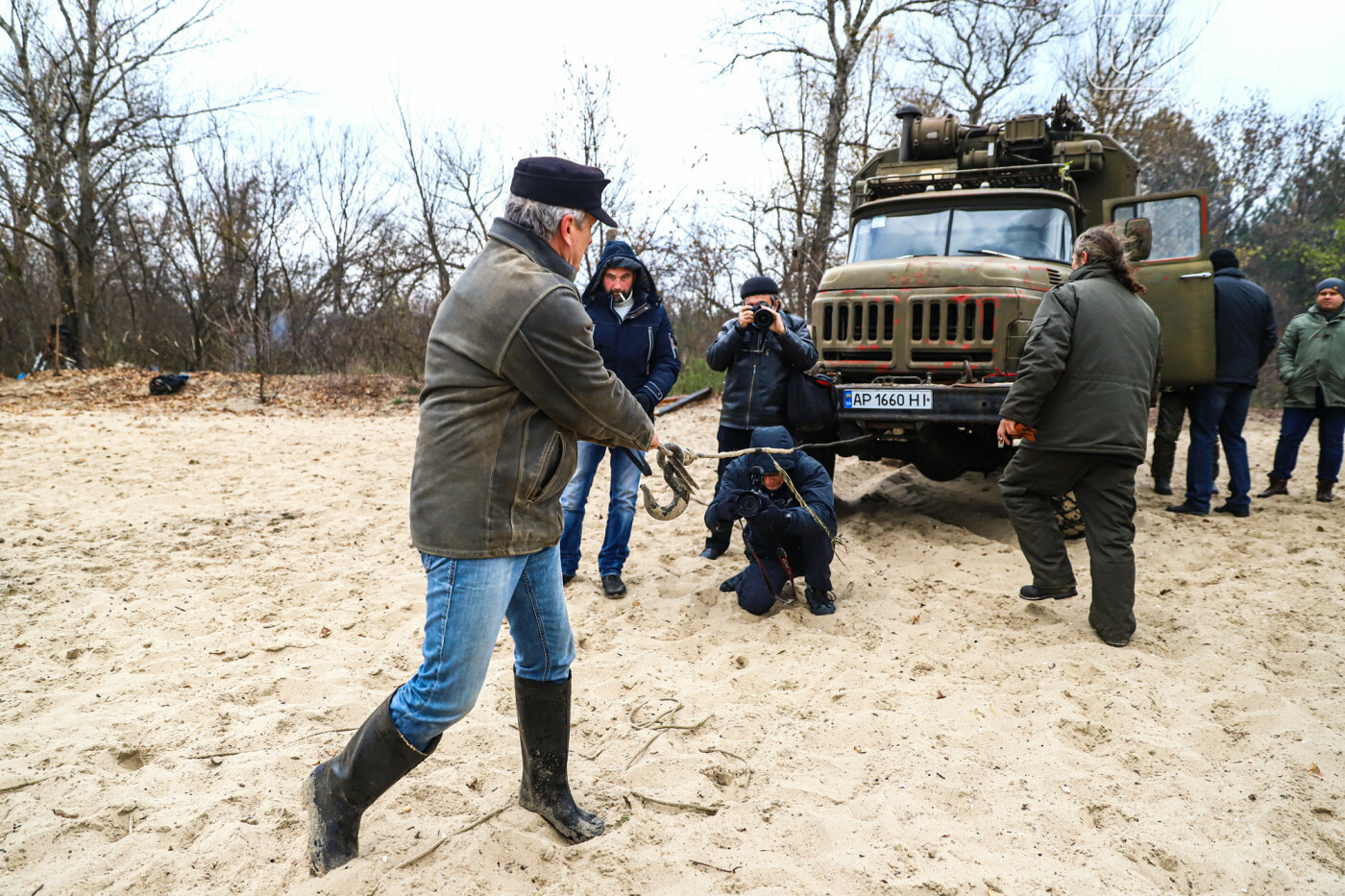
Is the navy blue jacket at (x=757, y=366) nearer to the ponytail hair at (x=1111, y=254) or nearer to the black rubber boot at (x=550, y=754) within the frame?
the ponytail hair at (x=1111, y=254)

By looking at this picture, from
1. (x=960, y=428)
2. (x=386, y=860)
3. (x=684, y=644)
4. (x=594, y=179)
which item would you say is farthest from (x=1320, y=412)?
(x=386, y=860)

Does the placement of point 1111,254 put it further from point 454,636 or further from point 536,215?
point 454,636

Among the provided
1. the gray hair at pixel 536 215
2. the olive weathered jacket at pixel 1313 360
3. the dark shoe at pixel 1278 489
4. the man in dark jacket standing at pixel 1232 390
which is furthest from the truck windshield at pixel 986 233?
the gray hair at pixel 536 215

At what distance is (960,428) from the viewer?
664 cm

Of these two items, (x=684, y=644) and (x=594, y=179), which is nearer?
(x=594, y=179)

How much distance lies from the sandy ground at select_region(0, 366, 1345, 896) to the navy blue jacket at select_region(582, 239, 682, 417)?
140 centimetres

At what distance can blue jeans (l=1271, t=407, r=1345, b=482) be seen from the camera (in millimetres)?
7348

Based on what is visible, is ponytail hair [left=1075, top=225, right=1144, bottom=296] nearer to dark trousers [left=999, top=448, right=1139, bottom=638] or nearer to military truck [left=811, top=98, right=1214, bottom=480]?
military truck [left=811, top=98, right=1214, bottom=480]

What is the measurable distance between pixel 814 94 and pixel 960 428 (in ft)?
39.4

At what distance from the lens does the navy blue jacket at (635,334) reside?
5102 millimetres

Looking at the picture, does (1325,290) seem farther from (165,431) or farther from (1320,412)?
(165,431)

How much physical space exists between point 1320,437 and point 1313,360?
2.32ft

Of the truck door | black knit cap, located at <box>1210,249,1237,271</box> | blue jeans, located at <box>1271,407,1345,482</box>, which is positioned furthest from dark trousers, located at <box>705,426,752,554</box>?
blue jeans, located at <box>1271,407,1345,482</box>

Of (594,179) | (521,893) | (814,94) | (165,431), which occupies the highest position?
(814,94)
